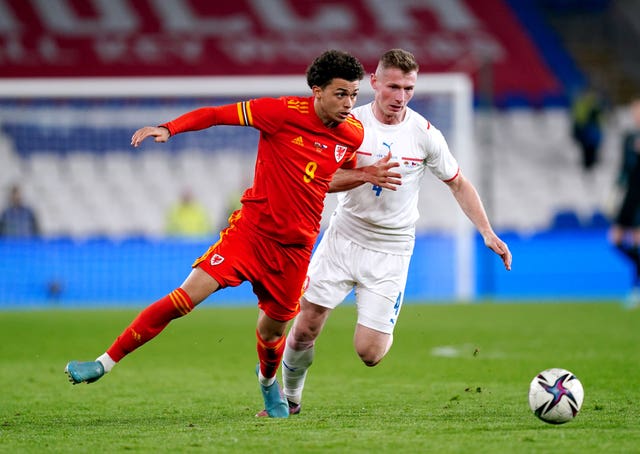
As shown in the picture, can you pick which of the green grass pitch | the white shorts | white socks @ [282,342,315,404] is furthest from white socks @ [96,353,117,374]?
the white shorts

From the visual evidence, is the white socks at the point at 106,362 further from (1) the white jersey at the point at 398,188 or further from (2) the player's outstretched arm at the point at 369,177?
(1) the white jersey at the point at 398,188

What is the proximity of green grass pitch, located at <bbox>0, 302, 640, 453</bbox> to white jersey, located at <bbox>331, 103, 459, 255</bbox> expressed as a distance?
1.10m

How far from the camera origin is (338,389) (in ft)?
26.8

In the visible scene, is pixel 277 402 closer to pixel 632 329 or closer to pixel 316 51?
pixel 632 329

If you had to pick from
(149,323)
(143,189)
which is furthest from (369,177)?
(143,189)

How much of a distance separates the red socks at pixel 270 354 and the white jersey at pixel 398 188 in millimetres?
983

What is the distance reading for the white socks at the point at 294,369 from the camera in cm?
700

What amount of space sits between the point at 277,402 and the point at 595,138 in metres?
18.6

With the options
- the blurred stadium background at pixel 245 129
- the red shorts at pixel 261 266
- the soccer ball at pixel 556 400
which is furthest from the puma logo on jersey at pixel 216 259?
the blurred stadium background at pixel 245 129

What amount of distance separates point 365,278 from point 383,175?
0.92 m

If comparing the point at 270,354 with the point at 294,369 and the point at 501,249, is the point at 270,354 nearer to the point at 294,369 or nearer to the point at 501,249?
the point at 294,369

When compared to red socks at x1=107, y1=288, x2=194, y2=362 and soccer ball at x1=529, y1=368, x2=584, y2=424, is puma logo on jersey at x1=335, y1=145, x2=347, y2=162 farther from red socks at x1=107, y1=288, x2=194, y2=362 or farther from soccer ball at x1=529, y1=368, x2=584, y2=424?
soccer ball at x1=529, y1=368, x2=584, y2=424

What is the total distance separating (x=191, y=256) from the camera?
16500mm

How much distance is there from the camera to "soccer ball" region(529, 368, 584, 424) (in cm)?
600
